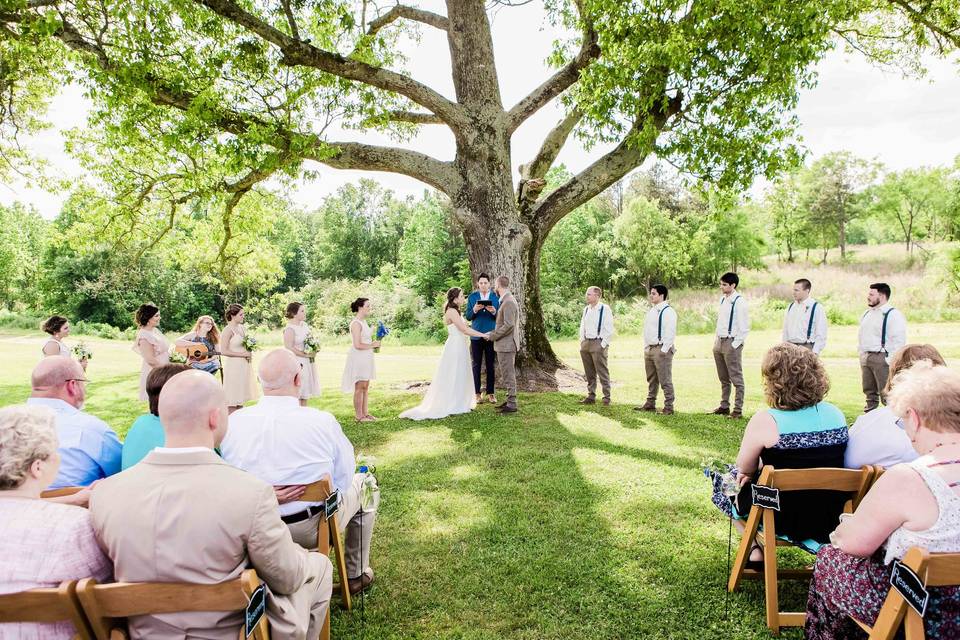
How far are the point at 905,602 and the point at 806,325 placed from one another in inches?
315

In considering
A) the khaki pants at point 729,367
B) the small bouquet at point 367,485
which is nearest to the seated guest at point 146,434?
the small bouquet at point 367,485

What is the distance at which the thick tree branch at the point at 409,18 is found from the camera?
40.8 feet

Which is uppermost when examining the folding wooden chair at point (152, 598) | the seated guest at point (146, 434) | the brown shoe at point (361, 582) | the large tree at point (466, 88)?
the large tree at point (466, 88)

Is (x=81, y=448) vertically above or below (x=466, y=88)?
below

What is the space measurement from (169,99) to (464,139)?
539 centimetres

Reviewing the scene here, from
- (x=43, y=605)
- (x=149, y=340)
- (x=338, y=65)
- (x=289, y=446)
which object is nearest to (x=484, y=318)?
(x=338, y=65)

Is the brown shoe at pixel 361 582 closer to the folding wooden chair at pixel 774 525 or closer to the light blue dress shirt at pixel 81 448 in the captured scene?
the light blue dress shirt at pixel 81 448

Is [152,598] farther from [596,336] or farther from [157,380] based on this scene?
[596,336]

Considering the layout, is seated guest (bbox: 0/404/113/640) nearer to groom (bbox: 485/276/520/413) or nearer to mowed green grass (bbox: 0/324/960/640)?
mowed green grass (bbox: 0/324/960/640)

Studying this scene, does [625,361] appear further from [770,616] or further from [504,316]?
[770,616]

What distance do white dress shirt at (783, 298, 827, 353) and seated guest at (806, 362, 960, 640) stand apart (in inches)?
294

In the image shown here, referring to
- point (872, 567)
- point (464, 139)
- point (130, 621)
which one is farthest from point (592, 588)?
point (464, 139)

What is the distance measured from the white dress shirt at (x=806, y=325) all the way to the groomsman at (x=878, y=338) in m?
0.59

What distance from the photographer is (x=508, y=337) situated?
982 cm
